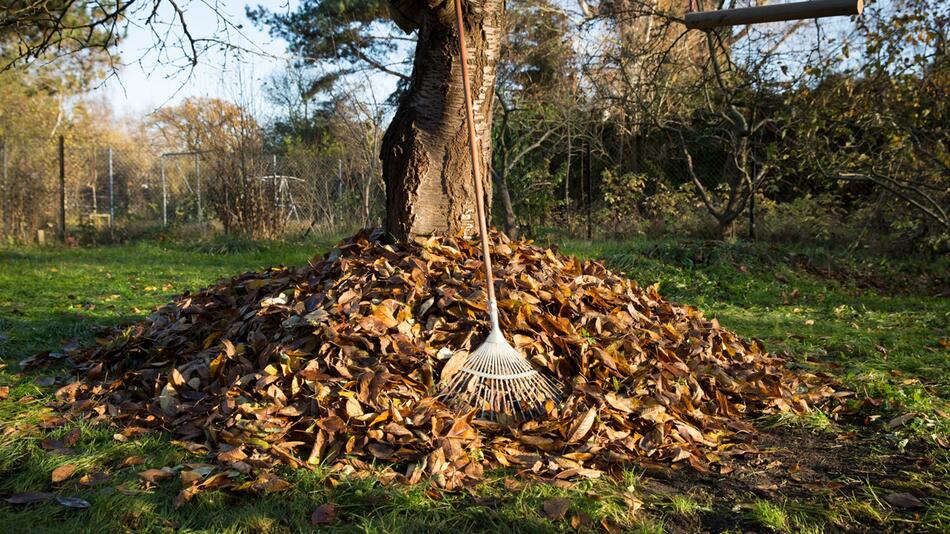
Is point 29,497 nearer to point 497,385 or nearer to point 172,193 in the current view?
point 497,385

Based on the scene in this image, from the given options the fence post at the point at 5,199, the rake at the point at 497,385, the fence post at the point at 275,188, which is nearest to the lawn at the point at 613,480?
the rake at the point at 497,385

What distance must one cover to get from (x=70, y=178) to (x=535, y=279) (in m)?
12.2

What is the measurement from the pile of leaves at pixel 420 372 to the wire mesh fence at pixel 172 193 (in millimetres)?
7919

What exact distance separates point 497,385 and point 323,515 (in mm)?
1109

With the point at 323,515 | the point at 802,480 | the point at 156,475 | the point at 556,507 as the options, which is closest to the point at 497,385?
the point at 556,507

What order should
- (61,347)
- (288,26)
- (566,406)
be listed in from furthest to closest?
(288,26) < (61,347) < (566,406)

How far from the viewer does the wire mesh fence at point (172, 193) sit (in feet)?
39.3

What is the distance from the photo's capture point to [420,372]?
10.4ft

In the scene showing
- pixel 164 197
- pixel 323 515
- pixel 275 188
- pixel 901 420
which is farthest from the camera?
pixel 164 197

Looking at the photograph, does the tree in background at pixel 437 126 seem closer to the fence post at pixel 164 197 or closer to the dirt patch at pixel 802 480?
the dirt patch at pixel 802 480

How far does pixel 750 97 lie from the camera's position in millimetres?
10695

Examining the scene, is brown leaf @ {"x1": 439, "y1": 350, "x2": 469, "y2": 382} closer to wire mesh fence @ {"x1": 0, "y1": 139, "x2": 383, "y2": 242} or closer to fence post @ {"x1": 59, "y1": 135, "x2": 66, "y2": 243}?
wire mesh fence @ {"x1": 0, "y1": 139, "x2": 383, "y2": 242}

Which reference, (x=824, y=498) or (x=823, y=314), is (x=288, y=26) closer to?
(x=823, y=314)

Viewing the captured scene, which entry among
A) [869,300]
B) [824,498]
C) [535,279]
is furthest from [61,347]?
[869,300]
